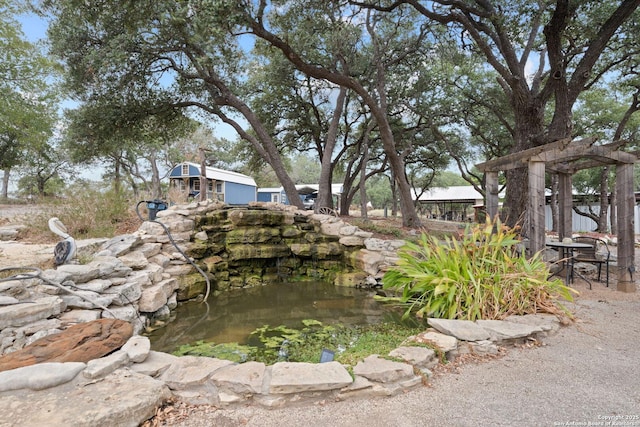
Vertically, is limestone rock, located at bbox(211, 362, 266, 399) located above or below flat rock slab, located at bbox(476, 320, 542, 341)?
below

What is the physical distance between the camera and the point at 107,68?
22.1 ft

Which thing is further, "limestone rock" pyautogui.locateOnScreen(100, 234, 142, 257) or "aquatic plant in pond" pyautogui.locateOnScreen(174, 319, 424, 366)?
"limestone rock" pyautogui.locateOnScreen(100, 234, 142, 257)

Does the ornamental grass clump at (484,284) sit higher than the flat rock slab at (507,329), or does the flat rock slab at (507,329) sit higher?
the ornamental grass clump at (484,284)

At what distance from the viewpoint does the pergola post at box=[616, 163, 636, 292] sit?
13.7 feet

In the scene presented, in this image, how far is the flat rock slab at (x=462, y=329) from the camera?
8.38 ft

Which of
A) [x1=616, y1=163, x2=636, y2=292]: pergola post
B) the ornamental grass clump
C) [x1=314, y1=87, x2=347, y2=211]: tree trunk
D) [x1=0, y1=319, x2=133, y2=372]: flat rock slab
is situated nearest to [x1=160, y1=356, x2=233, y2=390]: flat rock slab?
[x1=0, y1=319, x2=133, y2=372]: flat rock slab

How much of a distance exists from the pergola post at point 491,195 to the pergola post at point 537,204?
971 mm

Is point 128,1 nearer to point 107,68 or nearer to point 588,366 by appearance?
point 107,68

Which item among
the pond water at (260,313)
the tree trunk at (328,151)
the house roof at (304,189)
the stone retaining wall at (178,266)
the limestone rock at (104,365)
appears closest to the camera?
the limestone rock at (104,365)

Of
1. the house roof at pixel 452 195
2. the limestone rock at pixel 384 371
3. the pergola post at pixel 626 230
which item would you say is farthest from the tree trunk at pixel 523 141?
the house roof at pixel 452 195

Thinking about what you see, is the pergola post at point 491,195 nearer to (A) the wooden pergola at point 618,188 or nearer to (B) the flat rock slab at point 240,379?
(A) the wooden pergola at point 618,188

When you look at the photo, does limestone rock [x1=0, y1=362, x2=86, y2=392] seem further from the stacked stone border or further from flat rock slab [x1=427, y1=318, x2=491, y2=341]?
flat rock slab [x1=427, y1=318, x2=491, y2=341]

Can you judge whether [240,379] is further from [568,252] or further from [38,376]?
[568,252]

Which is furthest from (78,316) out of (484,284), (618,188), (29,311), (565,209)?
(565,209)
